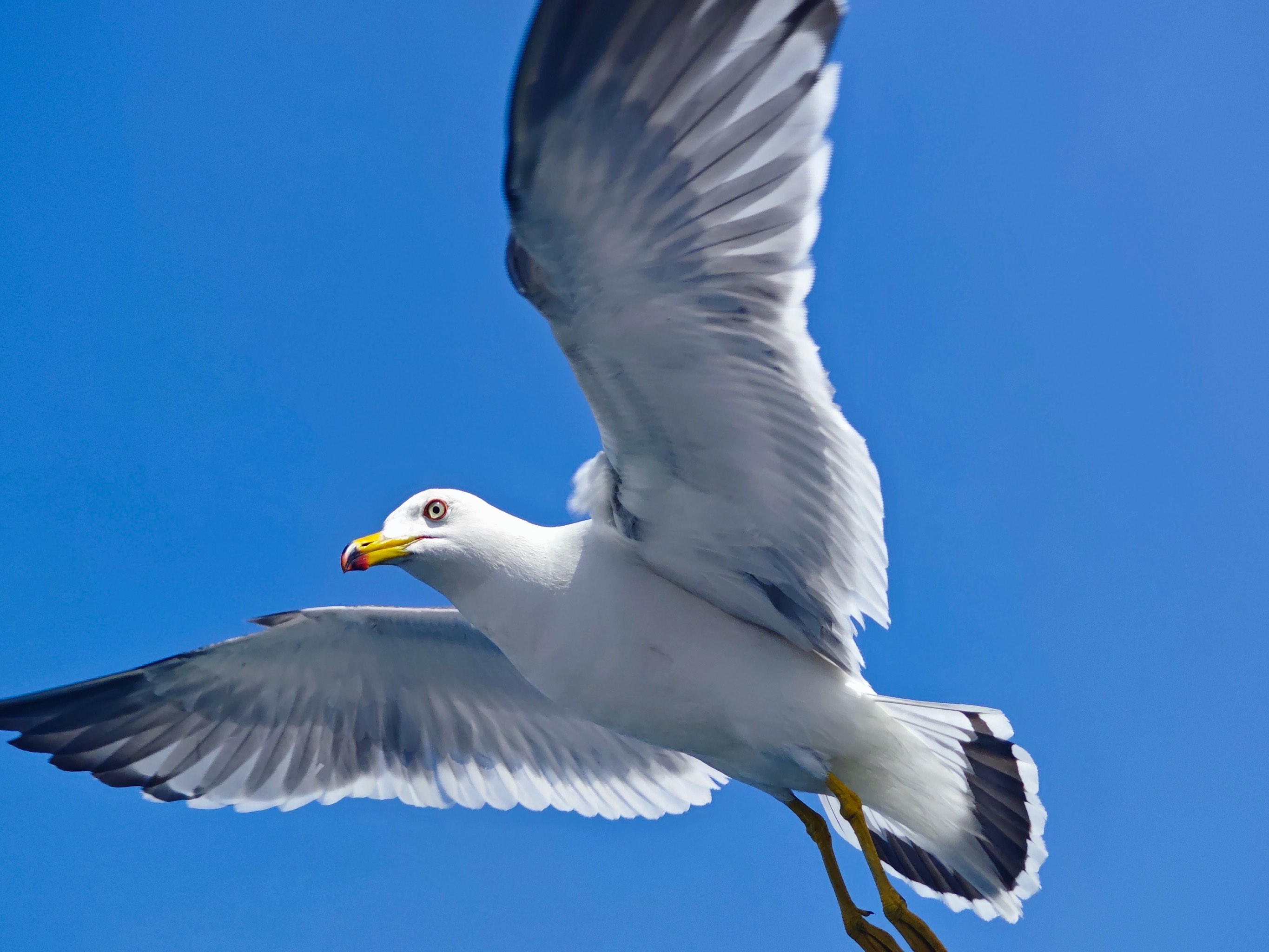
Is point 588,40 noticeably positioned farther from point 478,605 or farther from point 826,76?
point 478,605

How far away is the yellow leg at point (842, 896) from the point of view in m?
3.60

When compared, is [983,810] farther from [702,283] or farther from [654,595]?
[702,283]

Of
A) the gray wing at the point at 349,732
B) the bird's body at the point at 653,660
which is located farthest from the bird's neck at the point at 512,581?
the gray wing at the point at 349,732

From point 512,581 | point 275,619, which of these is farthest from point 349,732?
point 512,581

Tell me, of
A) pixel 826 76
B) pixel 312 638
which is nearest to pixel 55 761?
pixel 312 638

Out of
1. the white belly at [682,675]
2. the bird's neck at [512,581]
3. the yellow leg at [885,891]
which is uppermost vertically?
the bird's neck at [512,581]

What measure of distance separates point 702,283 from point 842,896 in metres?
2.23

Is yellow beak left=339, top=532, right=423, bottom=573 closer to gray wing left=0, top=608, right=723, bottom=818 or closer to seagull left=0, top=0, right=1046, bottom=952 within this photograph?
seagull left=0, top=0, right=1046, bottom=952

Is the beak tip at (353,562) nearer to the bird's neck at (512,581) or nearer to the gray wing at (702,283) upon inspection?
the bird's neck at (512,581)

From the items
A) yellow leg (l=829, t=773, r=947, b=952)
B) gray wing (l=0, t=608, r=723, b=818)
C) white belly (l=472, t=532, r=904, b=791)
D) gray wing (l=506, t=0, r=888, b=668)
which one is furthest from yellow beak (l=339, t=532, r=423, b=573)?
yellow leg (l=829, t=773, r=947, b=952)

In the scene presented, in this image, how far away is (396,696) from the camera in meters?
4.62

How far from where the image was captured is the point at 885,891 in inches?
136

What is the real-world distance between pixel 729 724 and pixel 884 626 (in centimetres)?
55

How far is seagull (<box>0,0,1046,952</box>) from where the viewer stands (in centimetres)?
224
